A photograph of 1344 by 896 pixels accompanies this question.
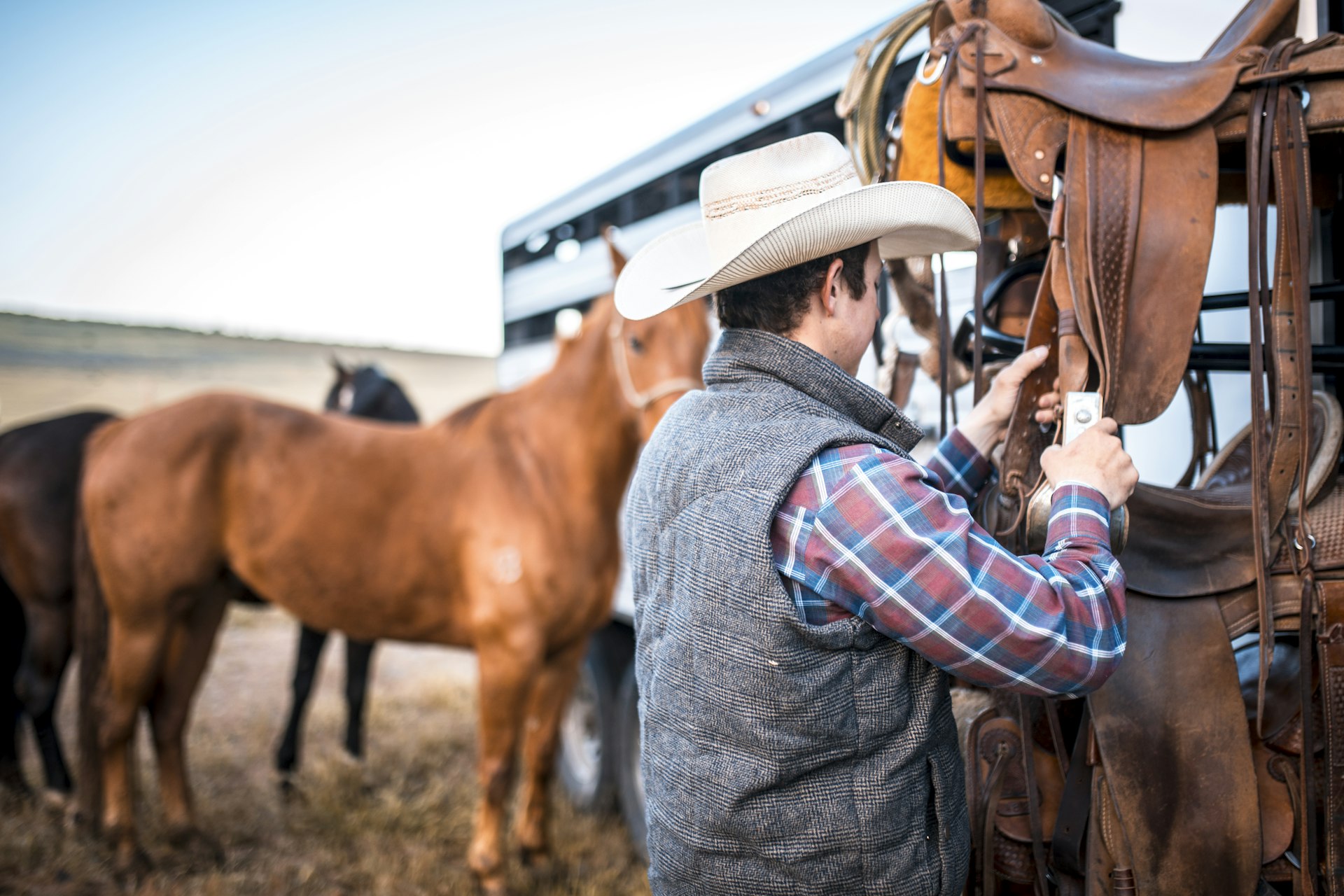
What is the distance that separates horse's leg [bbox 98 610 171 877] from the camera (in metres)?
Result: 3.22

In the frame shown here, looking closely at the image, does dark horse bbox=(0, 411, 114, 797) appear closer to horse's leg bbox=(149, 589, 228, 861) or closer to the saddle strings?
horse's leg bbox=(149, 589, 228, 861)

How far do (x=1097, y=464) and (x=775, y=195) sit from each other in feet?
1.87

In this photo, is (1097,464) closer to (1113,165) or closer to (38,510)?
(1113,165)

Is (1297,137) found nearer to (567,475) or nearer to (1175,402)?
(1175,402)

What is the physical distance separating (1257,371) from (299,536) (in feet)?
10.0

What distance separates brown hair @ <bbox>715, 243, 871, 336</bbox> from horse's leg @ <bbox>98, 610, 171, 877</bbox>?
3080mm

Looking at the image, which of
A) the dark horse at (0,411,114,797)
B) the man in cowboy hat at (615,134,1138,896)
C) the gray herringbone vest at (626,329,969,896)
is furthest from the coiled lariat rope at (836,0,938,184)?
the dark horse at (0,411,114,797)

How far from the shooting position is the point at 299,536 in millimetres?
3209

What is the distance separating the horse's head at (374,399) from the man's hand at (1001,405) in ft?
11.8

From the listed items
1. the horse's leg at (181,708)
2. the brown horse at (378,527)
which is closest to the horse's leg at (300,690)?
the horse's leg at (181,708)

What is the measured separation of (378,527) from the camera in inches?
126

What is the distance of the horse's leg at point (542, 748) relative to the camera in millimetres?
3193

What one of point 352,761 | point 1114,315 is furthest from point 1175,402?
point 352,761

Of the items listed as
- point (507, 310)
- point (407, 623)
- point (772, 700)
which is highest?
point (507, 310)
